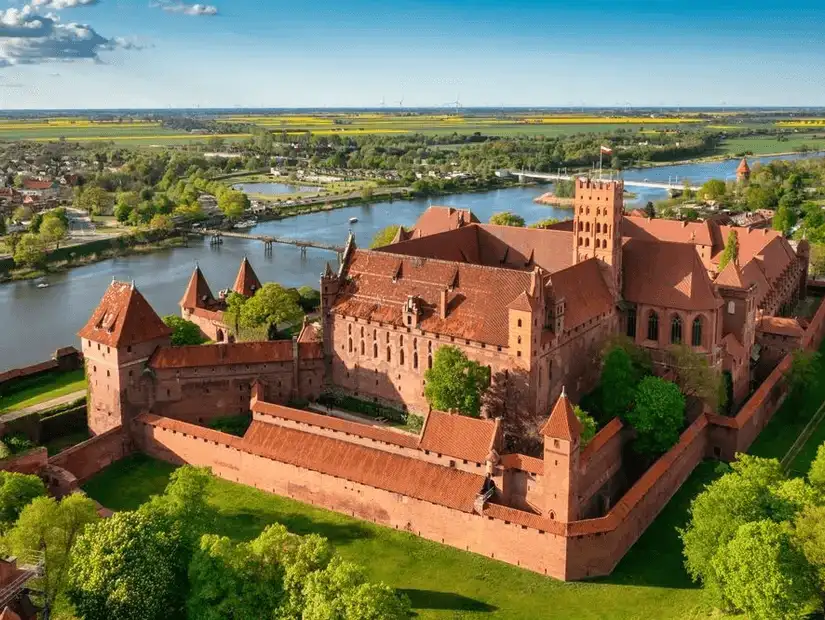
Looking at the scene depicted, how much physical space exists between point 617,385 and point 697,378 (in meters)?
4.56

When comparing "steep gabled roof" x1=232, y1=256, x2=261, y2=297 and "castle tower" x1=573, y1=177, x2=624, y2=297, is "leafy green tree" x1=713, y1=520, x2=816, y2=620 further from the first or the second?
"steep gabled roof" x1=232, y1=256, x2=261, y2=297

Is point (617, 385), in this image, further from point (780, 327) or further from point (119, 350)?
point (119, 350)

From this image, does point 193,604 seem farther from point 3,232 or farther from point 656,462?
point 3,232

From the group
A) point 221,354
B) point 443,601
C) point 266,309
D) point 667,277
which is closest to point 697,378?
point 667,277

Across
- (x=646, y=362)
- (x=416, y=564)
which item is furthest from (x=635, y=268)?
(x=416, y=564)

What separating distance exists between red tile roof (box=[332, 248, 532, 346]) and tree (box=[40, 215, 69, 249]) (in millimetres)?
59311

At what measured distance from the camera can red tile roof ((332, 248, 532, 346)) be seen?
4344 cm

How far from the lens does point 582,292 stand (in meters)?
45.4

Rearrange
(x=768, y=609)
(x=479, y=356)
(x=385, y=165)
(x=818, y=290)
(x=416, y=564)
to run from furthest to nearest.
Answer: (x=385, y=165)
(x=818, y=290)
(x=479, y=356)
(x=416, y=564)
(x=768, y=609)

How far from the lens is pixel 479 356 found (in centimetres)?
4319

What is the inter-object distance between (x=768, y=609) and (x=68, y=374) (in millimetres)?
44023

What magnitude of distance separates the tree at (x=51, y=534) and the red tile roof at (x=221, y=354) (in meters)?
13.2

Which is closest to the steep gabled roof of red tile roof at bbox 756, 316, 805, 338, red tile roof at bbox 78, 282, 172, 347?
red tile roof at bbox 78, 282, 172, 347

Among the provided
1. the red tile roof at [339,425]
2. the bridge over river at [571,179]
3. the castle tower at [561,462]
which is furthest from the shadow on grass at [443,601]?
the bridge over river at [571,179]
